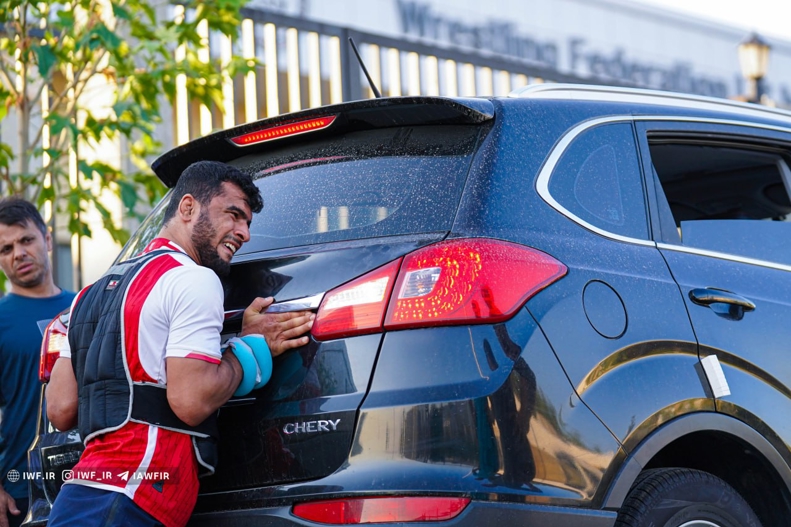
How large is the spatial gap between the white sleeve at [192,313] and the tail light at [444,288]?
0.28 metres

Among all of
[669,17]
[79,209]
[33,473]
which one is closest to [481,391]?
[33,473]

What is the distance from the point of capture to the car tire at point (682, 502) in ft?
9.25

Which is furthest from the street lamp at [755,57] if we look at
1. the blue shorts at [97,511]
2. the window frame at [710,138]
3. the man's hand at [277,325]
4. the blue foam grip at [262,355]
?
the blue shorts at [97,511]

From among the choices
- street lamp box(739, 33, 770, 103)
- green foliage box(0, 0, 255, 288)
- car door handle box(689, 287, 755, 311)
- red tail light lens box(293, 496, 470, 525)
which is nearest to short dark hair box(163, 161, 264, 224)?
red tail light lens box(293, 496, 470, 525)

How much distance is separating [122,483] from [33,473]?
81 cm

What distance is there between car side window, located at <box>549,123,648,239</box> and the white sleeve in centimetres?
100

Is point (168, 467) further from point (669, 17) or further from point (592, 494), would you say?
point (669, 17)

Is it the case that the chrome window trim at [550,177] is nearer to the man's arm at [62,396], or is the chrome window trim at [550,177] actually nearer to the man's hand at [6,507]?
the man's arm at [62,396]

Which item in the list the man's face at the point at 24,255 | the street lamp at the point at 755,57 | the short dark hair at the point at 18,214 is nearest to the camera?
the man's face at the point at 24,255

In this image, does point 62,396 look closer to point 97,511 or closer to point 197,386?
point 97,511

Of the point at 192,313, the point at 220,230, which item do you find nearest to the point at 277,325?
the point at 192,313

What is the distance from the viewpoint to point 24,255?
4.80 meters

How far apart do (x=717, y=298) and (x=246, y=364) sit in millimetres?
1432

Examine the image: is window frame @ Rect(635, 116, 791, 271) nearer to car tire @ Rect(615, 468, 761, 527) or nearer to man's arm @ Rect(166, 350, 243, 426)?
car tire @ Rect(615, 468, 761, 527)
